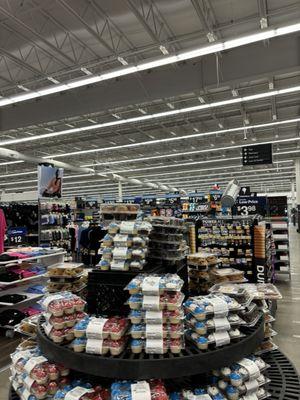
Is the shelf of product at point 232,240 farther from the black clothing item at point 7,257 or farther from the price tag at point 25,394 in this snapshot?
the price tag at point 25,394

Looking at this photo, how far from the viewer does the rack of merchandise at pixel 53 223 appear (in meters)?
7.46

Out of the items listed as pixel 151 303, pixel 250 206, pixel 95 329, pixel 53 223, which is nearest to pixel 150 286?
pixel 151 303

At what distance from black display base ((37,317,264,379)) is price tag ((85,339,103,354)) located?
31 mm

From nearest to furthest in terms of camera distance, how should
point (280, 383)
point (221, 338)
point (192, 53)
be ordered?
point (221, 338) → point (280, 383) → point (192, 53)

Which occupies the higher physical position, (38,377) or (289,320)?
(38,377)

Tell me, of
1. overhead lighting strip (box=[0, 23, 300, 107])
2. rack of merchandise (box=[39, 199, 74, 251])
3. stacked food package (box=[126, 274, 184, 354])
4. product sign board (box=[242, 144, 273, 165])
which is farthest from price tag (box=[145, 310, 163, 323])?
product sign board (box=[242, 144, 273, 165])

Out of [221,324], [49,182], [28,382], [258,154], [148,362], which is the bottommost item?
[28,382]

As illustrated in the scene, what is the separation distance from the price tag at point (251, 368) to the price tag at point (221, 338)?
210 millimetres

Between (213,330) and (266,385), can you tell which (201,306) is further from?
(266,385)

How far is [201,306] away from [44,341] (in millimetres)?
937

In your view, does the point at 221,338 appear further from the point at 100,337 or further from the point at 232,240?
the point at 232,240

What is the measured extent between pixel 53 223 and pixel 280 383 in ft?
21.3

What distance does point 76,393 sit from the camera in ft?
Result: 5.72

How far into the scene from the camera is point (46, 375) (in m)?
1.89
